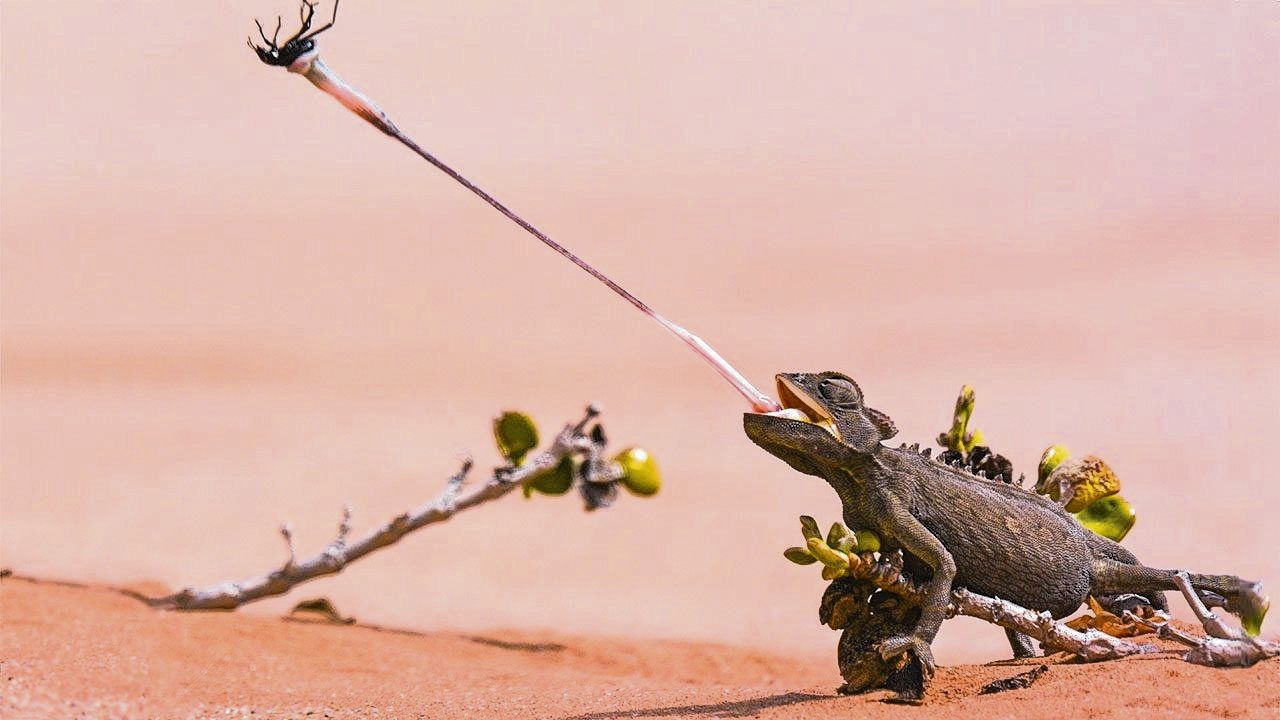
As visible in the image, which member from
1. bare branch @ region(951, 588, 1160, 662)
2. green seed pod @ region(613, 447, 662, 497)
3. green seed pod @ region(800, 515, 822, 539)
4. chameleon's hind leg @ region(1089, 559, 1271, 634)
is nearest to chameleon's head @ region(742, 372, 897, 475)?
green seed pod @ region(800, 515, 822, 539)

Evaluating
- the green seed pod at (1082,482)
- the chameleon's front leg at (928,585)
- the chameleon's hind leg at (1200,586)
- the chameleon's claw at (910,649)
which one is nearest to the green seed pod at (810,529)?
the chameleon's front leg at (928,585)

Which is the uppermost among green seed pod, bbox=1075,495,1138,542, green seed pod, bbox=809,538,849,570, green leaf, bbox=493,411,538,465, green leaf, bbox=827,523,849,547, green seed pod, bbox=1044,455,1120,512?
green leaf, bbox=493,411,538,465

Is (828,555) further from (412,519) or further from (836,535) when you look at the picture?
(412,519)

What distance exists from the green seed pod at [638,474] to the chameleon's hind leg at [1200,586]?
145 inches

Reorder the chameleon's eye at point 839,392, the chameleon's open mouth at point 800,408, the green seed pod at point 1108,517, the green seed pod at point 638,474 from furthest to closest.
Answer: the green seed pod at point 638,474 < the green seed pod at point 1108,517 < the chameleon's eye at point 839,392 < the chameleon's open mouth at point 800,408

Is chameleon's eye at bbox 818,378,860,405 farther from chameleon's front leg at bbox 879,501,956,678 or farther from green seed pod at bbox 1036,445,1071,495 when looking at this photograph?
green seed pod at bbox 1036,445,1071,495

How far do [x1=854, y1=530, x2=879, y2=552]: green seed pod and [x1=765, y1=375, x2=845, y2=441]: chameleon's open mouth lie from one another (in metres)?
0.36

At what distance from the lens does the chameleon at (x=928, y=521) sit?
16.7 feet

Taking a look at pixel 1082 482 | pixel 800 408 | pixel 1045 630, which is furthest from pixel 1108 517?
pixel 800 408

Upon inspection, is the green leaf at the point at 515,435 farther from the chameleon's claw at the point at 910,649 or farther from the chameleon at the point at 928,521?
the chameleon's claw at the point at 910,649

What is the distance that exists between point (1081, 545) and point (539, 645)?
4.43 m

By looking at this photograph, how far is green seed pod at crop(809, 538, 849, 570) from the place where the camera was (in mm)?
4922

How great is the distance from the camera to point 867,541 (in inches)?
201

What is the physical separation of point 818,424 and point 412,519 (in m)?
4.29
